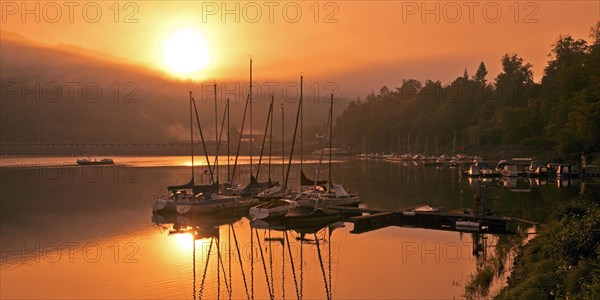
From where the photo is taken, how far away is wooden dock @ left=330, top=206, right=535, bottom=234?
48.6m

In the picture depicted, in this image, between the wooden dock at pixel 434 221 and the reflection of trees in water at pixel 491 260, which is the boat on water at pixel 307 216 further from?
the reflection of trees in water at pixel 491 260

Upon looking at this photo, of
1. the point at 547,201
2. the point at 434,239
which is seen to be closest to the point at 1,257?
the point at 434,239

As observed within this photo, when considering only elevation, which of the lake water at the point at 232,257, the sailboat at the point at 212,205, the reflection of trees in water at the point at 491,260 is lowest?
the lake water at the point at 232,257

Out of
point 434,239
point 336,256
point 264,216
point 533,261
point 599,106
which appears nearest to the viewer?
point 533,261

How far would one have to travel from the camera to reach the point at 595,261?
20.6 m

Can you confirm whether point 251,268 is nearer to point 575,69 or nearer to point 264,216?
point 264,216

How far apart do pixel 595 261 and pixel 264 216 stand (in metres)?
36.9

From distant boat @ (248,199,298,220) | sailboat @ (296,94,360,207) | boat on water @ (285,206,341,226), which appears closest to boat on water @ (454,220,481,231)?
boat on water @ (285,206,341,226)

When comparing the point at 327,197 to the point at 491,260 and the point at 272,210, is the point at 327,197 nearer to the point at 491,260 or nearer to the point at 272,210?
the point at 272,210

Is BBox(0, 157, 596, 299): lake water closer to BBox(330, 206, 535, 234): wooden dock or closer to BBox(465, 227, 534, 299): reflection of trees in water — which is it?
BBox(465, 227, 534, 299): reflection of trees in water

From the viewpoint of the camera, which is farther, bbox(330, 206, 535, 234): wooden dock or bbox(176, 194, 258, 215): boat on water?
bbox(176, 194, 258, 215): boat on water

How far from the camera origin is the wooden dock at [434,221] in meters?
48.6

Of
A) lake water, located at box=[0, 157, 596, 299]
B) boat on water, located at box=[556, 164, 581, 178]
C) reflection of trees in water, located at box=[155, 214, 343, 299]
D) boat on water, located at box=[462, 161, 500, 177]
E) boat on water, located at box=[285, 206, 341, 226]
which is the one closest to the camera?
lake water, located at box=[0, 157, 596, 299]

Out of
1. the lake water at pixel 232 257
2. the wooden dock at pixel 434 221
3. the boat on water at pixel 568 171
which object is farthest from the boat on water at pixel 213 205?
the boat on water at pixel 568 171
